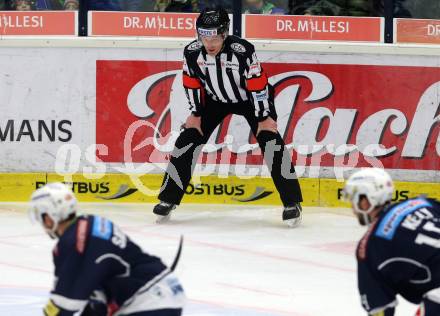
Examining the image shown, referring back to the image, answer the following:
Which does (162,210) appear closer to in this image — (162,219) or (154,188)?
(162,219)

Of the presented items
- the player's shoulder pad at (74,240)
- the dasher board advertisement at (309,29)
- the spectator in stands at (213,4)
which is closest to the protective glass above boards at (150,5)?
the spectator in stands at (213,4)

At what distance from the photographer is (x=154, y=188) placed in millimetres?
10961

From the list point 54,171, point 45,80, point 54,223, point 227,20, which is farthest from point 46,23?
point 54,223

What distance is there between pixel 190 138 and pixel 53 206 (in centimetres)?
492

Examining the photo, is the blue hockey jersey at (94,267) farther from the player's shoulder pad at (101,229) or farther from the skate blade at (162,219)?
the skate blade at (162,219)

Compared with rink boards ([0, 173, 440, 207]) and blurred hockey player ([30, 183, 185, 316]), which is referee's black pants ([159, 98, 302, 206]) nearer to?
rink boards ([0, 173, 440, 207])

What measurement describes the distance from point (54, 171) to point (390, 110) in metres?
2.74

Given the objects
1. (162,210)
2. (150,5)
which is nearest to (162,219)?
(162,210)

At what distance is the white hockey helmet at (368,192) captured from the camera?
5.29m

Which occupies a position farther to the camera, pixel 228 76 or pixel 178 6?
pixel 178 6

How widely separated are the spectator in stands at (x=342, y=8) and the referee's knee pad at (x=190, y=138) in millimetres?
1589

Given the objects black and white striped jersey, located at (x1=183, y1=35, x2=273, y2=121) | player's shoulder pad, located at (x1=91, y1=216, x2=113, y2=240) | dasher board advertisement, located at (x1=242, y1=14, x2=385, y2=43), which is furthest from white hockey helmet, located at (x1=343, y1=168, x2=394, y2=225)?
dasher board advertisement, located at (x1=242, y1=14, x2=385, y2=43)

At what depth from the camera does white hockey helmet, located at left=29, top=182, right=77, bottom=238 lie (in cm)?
516

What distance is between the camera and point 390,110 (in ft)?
35.9
